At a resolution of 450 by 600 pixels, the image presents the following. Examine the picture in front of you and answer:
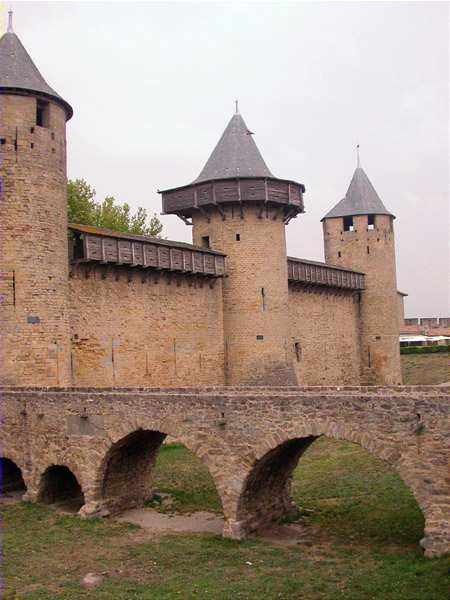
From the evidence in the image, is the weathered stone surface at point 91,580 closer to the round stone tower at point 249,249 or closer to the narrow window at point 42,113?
the narrow window at point 42,113

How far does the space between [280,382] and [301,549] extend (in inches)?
506

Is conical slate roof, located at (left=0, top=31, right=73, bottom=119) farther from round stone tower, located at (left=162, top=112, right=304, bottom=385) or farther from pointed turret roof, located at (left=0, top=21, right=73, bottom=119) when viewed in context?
round stone tower, located at (left=162, top=112, right=304, bottom=385)

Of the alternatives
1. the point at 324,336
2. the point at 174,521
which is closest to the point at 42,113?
the point at 174,521

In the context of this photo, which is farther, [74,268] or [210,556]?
[74,268]

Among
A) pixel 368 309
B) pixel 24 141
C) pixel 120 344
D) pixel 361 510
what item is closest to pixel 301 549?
pixel 361 510

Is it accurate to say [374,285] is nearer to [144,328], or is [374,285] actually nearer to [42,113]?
[144,328]

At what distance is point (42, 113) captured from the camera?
716 inches

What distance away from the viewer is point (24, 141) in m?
17.4

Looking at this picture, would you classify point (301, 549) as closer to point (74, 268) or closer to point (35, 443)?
point (35, 443)

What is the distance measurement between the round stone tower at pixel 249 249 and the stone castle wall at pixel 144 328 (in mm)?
752

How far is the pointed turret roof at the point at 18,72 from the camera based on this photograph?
17344 mm

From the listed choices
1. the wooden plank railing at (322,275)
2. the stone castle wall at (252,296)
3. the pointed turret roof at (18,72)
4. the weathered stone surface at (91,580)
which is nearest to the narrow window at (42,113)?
the pointed turret roof at (18,72)

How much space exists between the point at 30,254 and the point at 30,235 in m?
0.49

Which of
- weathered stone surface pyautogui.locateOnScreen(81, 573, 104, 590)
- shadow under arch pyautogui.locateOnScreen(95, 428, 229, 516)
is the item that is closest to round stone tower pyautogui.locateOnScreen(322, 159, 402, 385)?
shadow under arch pyautogui.locateOnScreen(95, 428, 229, 516)
